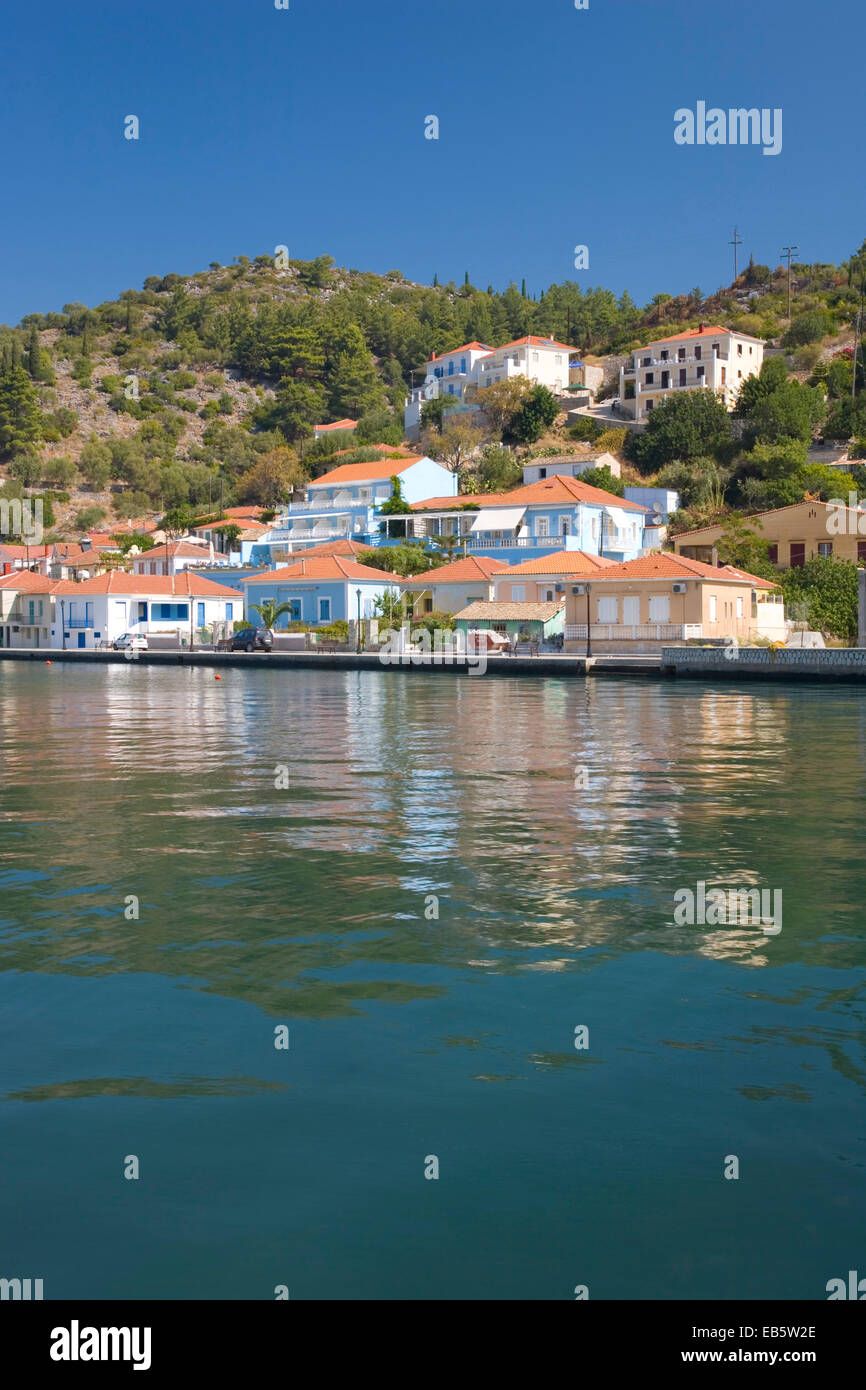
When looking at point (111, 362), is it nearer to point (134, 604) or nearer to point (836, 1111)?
point (134, 604)

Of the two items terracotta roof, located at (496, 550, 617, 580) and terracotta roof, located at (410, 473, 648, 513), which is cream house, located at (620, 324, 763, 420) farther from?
terracotta roof, located at (496, 550, 617, 580)

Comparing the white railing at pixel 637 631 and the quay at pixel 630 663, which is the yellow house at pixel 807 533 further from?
the quay at pixel 630 663

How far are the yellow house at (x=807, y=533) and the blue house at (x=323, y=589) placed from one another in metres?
18.0

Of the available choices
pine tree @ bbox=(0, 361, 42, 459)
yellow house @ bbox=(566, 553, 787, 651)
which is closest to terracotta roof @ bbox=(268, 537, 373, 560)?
yellow house @ bbox=(566, 553, 787, 651)

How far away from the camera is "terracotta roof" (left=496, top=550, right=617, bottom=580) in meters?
58.7

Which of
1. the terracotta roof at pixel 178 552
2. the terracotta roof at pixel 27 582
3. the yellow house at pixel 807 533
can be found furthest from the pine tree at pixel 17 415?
the yellow house at pixel 807 533

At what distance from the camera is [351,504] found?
85500 mm

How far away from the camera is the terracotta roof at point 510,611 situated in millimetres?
58250

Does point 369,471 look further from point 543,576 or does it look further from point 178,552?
point 543,576

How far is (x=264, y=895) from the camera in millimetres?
10953

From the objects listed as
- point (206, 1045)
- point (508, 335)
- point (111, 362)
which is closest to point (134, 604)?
point (206, 1045)

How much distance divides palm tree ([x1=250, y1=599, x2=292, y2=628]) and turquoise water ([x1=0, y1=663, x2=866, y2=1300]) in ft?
178

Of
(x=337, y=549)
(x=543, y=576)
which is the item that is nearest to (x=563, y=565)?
(x=543, y=576)
